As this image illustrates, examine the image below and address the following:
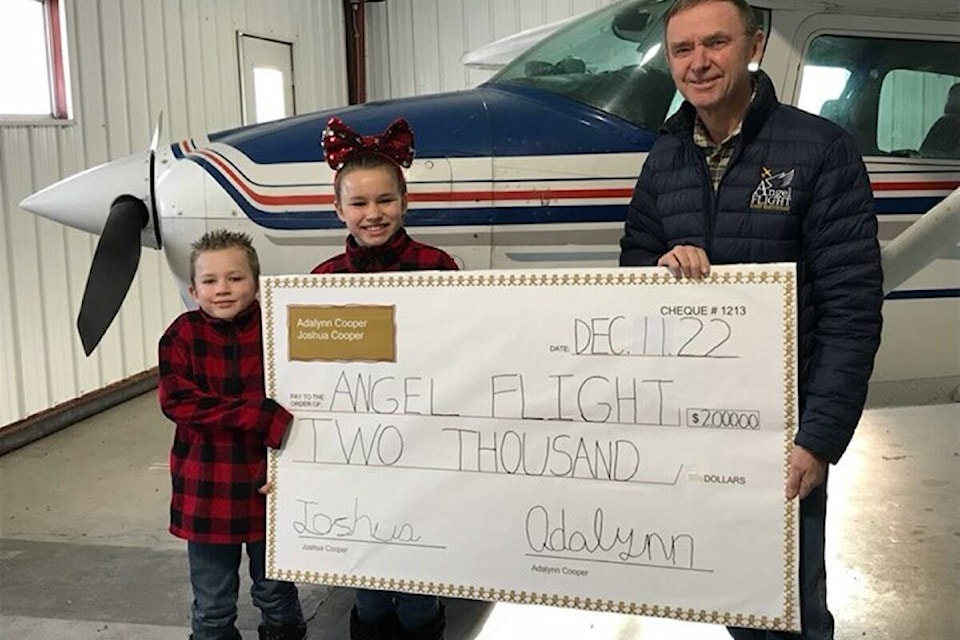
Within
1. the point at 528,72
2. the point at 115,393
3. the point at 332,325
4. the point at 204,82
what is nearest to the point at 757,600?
the point at 332,325

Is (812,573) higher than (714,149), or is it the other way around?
(714,149)

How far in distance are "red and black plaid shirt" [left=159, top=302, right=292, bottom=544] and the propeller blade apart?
31.7 inches

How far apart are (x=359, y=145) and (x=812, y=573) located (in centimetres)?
137

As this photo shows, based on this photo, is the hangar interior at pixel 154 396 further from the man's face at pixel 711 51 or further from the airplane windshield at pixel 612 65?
the man's face at pixel 711 51

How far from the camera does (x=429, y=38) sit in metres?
9.55

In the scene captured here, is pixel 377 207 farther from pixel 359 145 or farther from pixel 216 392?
pixel 216 392

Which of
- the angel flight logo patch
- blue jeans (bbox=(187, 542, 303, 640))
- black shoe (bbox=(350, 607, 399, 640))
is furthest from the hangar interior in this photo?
the angel flight logo patch

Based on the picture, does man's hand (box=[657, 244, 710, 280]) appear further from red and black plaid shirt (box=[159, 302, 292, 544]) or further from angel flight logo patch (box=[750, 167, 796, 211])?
red and black plaid shirt (box=[159, 302, 292, 544])

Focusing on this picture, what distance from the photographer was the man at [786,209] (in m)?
1.64

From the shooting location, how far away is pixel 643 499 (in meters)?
1.86

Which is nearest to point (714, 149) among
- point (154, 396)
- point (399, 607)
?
point (399, 607)

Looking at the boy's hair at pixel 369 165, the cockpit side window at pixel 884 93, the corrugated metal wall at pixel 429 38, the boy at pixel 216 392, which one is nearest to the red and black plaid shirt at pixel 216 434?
the boy at pixel 216 392

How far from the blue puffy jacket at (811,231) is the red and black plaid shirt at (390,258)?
0.63 meters

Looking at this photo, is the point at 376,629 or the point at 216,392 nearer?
the point at 216,392
